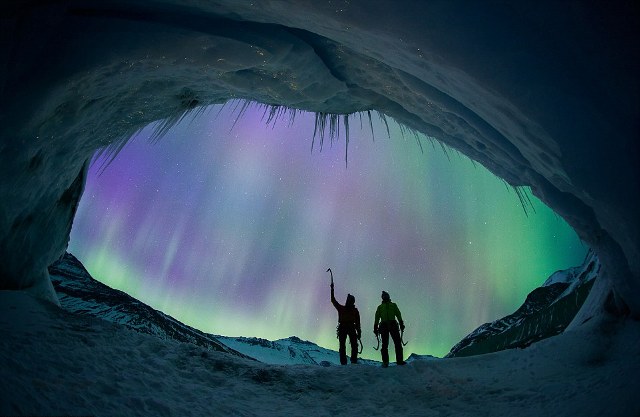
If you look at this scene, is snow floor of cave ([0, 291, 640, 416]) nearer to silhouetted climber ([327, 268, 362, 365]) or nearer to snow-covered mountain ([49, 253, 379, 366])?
silhouetted climber ([327, 268, 362, 365])

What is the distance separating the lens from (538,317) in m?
21.1

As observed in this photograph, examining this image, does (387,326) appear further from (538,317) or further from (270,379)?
(538,317)

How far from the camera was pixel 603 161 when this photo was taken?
3002 mm

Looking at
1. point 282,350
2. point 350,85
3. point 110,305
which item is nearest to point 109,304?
point 110,305

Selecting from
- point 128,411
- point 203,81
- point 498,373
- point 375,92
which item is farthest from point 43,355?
point 498,373

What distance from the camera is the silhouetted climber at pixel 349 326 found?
7277 mm

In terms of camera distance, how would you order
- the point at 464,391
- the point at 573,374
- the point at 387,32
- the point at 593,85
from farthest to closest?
the point at 464,391
the point at 573,374
the point at 387,32
the point at 593,85

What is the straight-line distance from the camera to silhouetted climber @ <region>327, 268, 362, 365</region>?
7277 millimetres

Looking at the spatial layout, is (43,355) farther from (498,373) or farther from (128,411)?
(498,373)

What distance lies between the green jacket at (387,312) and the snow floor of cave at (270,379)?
3.03 feet

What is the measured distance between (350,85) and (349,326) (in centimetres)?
492

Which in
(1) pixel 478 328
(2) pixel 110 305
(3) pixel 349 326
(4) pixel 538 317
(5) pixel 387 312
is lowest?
(3) pixel 349 326

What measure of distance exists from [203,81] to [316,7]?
2.74 metres

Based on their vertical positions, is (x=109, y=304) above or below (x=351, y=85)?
below
